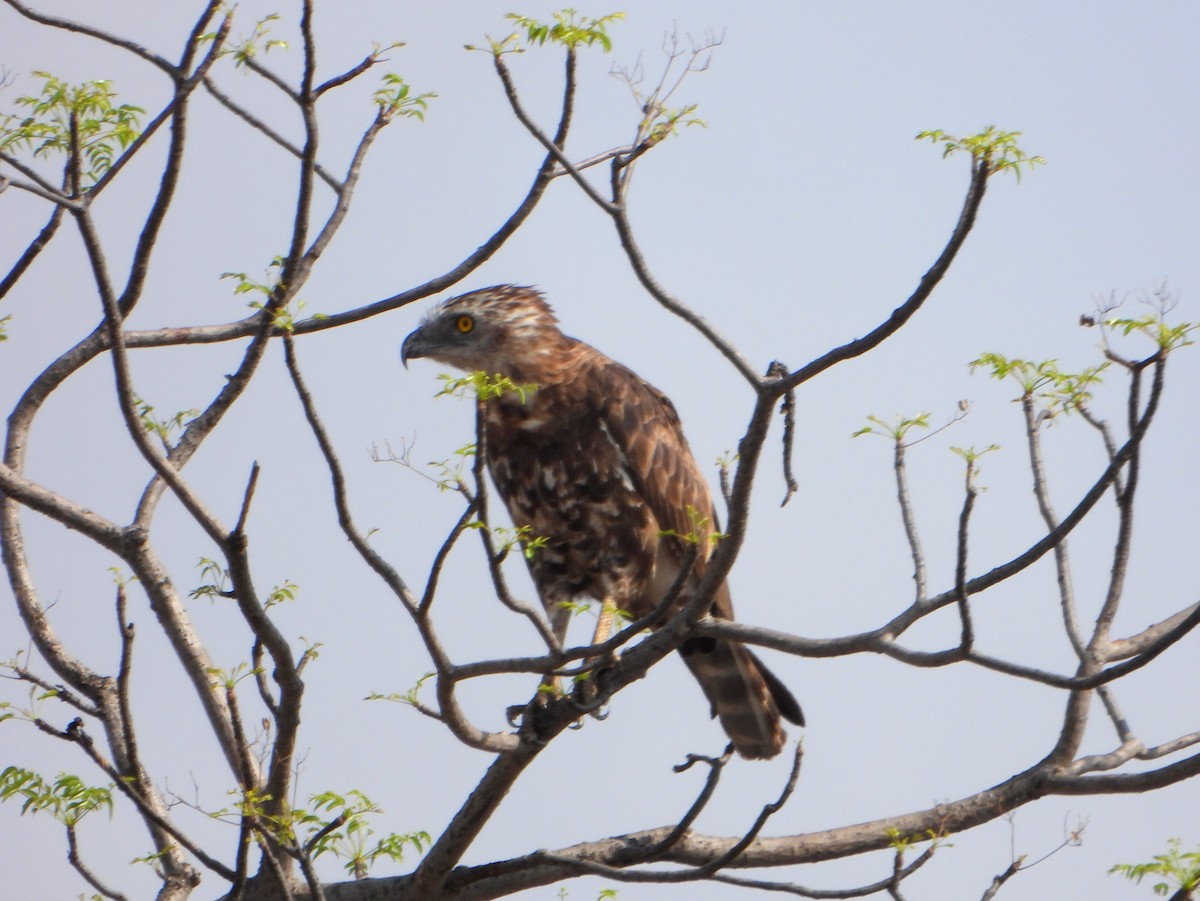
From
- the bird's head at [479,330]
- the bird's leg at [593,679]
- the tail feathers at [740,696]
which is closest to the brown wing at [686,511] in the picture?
the tail feathers at [740,696]

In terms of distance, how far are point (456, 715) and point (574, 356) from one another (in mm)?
2572

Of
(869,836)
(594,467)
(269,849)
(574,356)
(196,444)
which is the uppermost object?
(574,356)

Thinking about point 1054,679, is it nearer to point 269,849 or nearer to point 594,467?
point 269,849

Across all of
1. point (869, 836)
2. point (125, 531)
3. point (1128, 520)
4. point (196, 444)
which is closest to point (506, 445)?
point (196, 444)

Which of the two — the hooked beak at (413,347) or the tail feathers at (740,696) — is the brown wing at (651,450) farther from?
the hooked beak at (413,347)

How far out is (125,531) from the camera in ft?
14.6

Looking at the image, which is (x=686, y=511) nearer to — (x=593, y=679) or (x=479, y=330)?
(x=593, y=679)

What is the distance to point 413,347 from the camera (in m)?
6.60

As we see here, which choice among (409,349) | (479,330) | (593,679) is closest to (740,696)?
(593,679)

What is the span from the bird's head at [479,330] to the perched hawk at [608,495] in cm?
7

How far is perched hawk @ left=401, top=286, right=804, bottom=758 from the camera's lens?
5988 mm

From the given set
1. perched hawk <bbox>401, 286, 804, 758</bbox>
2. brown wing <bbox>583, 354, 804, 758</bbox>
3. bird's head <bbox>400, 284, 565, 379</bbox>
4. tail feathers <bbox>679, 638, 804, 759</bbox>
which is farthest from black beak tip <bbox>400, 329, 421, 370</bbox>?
tail feathers <bbox>679, 638, 804, 759</bbox>

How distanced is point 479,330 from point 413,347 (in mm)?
323

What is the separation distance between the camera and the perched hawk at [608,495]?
236 inches
